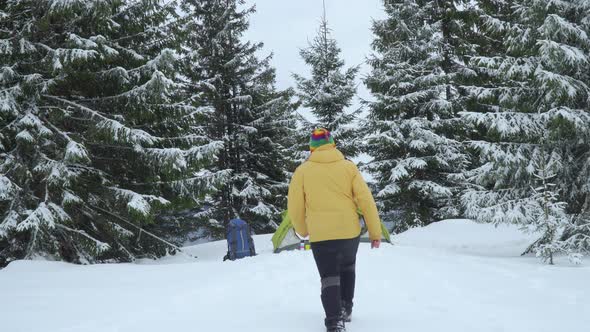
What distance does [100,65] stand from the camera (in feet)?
34.3

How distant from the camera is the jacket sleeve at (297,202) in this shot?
387 centimetres

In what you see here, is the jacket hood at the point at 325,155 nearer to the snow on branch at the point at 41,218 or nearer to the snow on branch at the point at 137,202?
the snow on branch at the point at 137,202

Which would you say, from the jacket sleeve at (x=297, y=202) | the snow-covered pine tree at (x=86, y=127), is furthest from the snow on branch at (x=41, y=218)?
the jacket sleeve at (x=297, y=202)

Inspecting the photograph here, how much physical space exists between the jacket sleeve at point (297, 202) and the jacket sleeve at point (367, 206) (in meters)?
0.46

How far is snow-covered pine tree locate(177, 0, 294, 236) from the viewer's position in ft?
61.9

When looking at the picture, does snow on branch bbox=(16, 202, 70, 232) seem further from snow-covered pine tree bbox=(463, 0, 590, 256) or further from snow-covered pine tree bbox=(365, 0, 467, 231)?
Result: snow-covered pine tree bbox=(365, 0, 467, 231)

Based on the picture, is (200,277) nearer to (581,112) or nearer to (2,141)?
(2,141)

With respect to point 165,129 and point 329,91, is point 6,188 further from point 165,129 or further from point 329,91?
point 329,91

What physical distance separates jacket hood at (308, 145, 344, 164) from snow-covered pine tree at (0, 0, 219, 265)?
21.3ft

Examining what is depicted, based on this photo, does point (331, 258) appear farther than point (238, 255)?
No

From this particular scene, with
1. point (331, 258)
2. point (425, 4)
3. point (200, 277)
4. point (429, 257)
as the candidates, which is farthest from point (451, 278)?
point (425, 4)

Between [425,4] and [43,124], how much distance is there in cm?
1476

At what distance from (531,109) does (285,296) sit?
308 inches

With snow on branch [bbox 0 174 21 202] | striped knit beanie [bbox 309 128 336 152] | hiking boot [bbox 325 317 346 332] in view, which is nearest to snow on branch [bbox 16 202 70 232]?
snow on branch [bbox 0 174 21 202]
